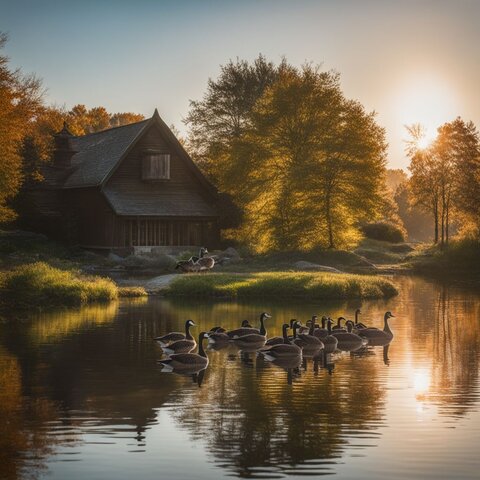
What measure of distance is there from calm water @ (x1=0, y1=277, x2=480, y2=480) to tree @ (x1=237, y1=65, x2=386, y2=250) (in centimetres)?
3176

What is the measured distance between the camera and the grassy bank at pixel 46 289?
34375 mm

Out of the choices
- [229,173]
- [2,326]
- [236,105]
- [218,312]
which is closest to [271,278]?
[218,312]

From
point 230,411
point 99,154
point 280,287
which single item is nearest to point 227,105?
point 99,154

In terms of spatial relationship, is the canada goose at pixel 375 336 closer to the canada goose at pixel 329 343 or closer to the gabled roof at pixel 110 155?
the canada goose at pixel 329 343

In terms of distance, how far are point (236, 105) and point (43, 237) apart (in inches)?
917

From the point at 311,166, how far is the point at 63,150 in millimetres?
24101

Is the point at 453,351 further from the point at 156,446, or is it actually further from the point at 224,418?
the point at 156,446

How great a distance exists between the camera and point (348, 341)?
27.0 metres

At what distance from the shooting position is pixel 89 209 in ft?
220

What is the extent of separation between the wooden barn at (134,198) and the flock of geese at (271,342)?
36.2 m

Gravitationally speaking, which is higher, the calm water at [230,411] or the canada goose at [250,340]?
the canada goose at [250,340]

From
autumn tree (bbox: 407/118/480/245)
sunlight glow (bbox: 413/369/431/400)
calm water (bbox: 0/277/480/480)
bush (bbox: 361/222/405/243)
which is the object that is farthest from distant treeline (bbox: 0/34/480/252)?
sunlight glow (bbox: 413/369/431/400)

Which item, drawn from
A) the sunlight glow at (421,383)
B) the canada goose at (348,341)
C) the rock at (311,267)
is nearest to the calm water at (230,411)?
the sunlight glow at (421,383)

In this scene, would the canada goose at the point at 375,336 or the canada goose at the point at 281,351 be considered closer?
the canada goose at the point at 281,351
